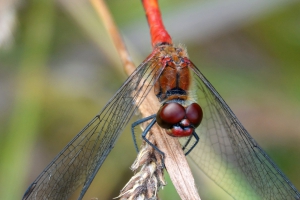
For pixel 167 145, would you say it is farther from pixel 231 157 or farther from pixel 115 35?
pixel 115 35

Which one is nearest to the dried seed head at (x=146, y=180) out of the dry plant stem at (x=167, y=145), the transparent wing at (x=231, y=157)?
the dry plant stem at (x=167, y=145)

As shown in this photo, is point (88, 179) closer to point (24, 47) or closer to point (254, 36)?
point (24, 47)

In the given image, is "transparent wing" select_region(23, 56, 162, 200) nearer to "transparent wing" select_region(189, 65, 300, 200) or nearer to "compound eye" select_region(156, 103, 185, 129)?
"compound eye" select_region(156, 103, 185, 129)

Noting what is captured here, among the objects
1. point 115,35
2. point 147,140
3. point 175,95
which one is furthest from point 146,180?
point 115,35

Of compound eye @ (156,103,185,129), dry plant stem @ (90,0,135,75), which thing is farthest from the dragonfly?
dry plant stem @ (90,0,135,75)

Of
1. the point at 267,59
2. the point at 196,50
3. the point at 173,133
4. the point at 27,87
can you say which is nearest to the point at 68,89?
the point at 27,87
